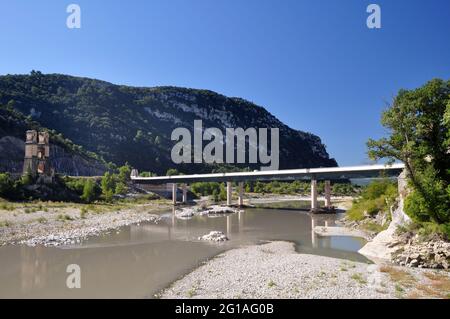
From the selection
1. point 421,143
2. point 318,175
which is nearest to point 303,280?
point 421,143

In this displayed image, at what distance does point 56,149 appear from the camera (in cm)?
11012

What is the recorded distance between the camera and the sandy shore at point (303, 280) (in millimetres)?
16719

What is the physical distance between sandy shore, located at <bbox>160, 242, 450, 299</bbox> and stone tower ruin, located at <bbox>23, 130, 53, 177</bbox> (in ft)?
228

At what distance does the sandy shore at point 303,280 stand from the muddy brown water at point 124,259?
2016 millimetres

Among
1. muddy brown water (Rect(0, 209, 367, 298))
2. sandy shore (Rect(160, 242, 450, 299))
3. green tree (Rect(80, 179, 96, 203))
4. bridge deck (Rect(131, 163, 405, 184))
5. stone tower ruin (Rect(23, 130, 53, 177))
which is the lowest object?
muddy brown water (Rect(0, 209, 367, 298))

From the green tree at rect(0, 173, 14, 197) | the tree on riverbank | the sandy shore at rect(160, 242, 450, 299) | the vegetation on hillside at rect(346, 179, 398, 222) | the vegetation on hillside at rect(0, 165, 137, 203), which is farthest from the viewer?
the vegetation on hillside at rect(0, 165, 137, 203)

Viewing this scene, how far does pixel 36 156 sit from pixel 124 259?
68230 mm

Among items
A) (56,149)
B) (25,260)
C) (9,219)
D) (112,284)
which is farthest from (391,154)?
(56,149)

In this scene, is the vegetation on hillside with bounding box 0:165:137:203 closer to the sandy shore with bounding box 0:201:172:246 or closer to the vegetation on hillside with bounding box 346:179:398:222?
the sandy shore with bounding box 0:201:172:246

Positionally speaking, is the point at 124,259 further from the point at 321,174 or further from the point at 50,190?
the point at 321,174

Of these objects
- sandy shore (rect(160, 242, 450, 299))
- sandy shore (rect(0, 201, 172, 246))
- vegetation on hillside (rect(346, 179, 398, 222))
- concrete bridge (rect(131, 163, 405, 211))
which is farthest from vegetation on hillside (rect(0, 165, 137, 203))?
vegetation on hillside (rect(346, 179, 398, 222))

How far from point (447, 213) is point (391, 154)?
6195 mm

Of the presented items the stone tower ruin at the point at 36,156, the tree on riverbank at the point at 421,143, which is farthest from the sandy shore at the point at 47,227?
the tree on riverbank at the point at 421,143

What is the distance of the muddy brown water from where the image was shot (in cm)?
1845
